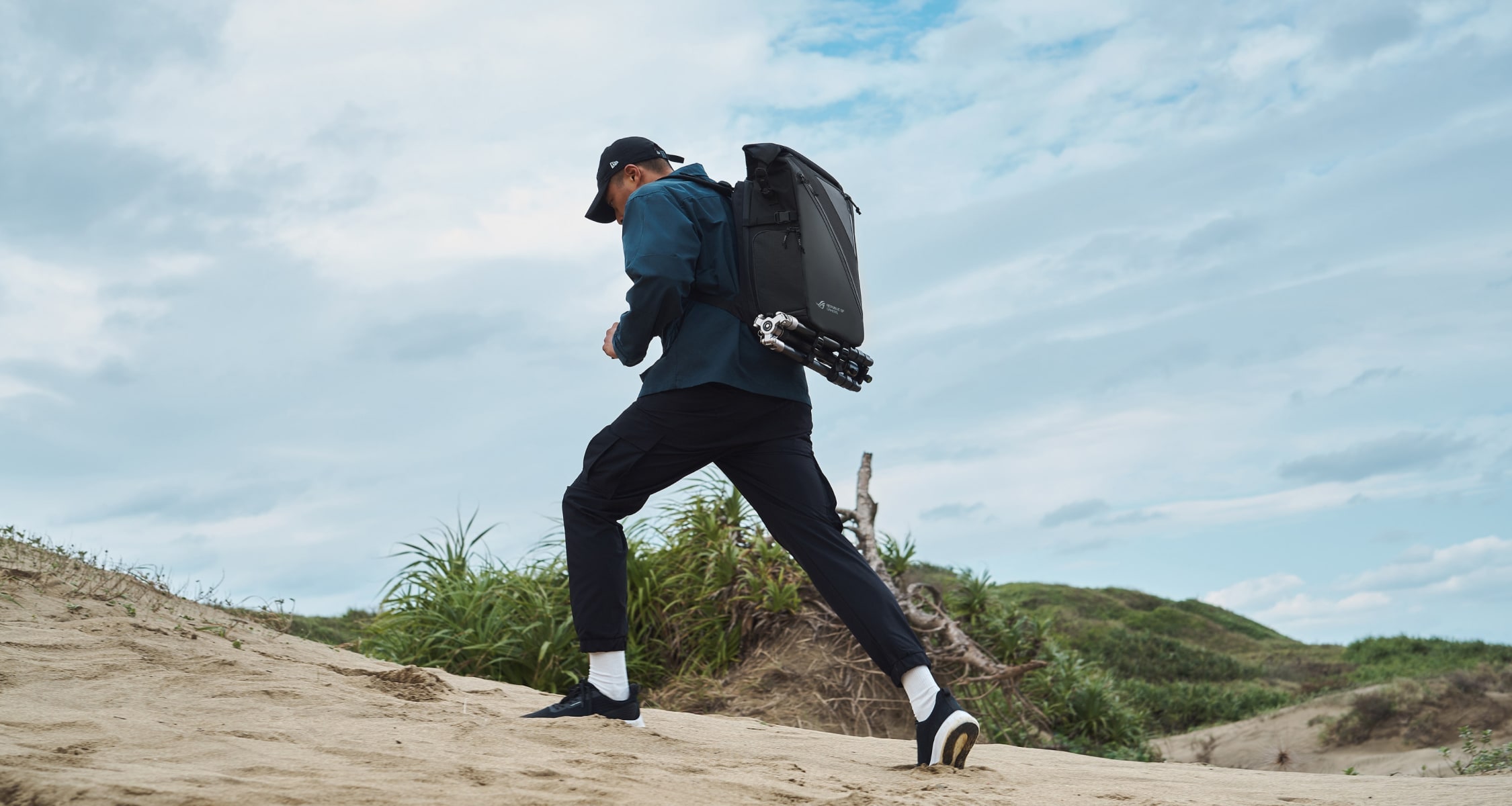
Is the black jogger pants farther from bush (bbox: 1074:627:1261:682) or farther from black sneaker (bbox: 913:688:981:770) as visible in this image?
bush (bbox: 1074:627:1261:682)

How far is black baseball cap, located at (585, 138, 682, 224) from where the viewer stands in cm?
432

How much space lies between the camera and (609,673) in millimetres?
4066

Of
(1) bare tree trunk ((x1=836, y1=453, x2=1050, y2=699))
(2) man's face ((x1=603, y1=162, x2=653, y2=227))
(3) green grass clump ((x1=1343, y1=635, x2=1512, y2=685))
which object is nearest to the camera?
(2) man's face ((x1=603, y1=162, x2=653, y2=227))

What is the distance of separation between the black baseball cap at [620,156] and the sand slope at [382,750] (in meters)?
2.01

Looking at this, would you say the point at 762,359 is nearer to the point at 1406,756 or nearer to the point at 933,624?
the point at 933,624

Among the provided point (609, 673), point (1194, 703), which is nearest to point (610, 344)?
point (609, 673)

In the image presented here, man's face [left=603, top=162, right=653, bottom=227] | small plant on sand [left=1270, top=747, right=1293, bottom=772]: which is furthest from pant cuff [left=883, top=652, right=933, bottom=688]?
small plant on sand [left=1270, top=747, right=1293, bottom=772]

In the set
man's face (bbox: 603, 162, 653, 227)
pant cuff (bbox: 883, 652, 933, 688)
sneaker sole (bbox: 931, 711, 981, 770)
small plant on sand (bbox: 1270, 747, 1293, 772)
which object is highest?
man's face (bbox: 603, 162, 653, 227)

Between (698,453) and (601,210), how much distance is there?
116 centimetres

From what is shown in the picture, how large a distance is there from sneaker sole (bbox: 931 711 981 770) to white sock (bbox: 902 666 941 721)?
0.08 meters

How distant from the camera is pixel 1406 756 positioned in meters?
8.35

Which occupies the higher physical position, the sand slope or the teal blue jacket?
the teal blue jacket

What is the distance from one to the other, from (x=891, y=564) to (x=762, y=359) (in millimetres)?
4961

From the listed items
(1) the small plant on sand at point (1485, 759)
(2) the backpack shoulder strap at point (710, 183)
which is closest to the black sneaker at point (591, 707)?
(2) the backpack shoulder strap at point (710, 183)
